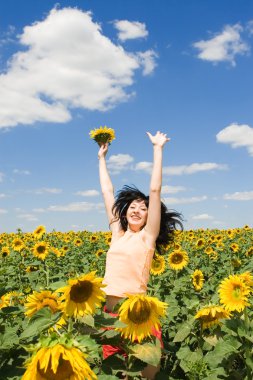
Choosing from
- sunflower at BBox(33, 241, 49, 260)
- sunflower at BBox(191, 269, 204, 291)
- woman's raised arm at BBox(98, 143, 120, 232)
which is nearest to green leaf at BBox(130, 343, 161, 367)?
woman's raised arm at BBox(98, 143, 120, 232)

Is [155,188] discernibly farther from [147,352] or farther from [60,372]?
[60,372]

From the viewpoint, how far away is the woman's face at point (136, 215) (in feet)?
15.7

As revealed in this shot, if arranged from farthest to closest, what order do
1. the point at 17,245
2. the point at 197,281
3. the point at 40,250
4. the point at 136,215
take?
the point at 17,245 < the point at 40,250 < the point at 197,281 < the point at 136,215

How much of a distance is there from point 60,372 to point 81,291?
34.3 inches

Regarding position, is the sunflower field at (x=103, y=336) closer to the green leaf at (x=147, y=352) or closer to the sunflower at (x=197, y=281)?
the green leaf at (x=147, y=352)

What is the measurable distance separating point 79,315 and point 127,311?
0.32 meters

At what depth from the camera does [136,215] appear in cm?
486

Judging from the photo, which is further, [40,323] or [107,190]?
[107,190]

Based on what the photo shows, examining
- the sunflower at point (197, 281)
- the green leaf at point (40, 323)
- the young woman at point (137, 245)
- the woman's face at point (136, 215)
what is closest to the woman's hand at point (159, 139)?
the young woman at point (137, 245)

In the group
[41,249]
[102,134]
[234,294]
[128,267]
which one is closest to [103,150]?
[102,134]

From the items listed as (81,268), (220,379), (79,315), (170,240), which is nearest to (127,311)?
(79,315)

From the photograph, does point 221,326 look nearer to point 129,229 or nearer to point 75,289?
point 129,229

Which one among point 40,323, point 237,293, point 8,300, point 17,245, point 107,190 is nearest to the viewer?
point 40,323

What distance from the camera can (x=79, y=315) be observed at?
2.84 m
